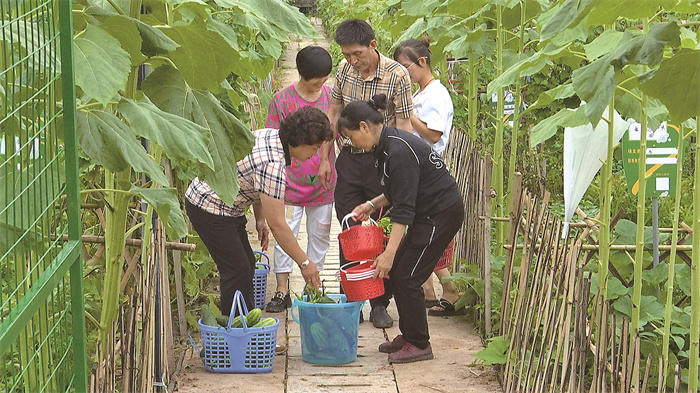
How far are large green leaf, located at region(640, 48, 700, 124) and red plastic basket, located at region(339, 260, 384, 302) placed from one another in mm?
2612

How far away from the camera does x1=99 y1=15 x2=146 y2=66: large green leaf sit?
116 inches

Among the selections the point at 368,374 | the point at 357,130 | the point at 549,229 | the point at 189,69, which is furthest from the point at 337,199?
the point at 189,69

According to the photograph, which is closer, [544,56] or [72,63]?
[72,63]

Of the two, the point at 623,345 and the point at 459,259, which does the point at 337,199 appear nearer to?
the point at 459,259

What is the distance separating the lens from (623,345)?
3268 mm

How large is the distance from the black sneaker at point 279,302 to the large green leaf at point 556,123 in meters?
2.57

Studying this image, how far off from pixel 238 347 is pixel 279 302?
1.19m

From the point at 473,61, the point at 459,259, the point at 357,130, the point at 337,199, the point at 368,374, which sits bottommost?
the point at 368,374

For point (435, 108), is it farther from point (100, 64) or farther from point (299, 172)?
point (100, 64)

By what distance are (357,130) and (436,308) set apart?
1529 mm

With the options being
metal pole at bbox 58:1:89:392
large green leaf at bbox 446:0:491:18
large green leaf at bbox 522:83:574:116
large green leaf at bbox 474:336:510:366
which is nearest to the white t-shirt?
large green leaf at bbox 446:0:491:18

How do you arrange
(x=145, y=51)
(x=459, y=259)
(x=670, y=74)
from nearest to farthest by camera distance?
(x=670, y=74), (x=145, y=51), (x=459, y=259)

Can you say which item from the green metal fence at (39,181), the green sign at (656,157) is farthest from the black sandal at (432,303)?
the green metal fence at (39,181)

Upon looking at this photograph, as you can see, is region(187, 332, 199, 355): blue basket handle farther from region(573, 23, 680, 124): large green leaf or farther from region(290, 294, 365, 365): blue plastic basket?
region(573, 23, 680, 124): large green leaf
